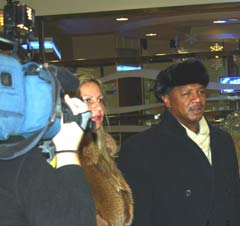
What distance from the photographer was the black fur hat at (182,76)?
8.65 feet

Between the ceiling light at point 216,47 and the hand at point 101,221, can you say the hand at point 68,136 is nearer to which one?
the hand at point 101,221

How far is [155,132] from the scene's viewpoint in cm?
270

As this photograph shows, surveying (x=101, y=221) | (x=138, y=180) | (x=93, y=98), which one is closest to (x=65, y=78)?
(x=101, y=221)

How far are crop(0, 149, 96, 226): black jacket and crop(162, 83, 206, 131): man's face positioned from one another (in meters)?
1.53

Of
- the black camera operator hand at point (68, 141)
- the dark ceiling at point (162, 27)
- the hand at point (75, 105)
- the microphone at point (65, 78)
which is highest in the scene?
the dark ceiling at point (162, 27)

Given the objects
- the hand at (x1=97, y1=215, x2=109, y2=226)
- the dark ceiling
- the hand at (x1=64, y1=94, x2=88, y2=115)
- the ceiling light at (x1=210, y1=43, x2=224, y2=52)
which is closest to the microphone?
the hand at (x1=64, y1=94, x2=88, y2=115)

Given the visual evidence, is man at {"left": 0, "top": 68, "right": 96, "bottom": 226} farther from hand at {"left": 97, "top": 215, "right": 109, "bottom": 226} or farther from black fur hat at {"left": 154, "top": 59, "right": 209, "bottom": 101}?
black fur hat at {"left": 154, "top": 59, "right": 209, "bottom": 101}

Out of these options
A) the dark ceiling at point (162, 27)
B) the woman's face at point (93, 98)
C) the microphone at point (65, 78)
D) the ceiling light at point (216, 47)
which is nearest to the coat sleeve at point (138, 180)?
the woman's face at point (93, 98)

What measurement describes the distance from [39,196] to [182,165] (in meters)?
1.55

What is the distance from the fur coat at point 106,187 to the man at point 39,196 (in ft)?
3.15

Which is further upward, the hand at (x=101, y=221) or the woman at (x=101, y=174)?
the woman at (x=101, y=174)

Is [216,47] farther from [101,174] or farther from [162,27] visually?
[101,174]

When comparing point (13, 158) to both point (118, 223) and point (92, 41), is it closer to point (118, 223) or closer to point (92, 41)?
point (118, 223)

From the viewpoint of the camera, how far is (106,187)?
219 centimetres
